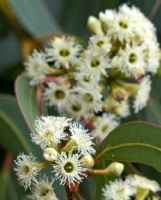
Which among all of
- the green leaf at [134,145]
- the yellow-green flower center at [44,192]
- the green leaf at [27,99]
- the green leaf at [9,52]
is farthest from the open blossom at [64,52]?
the green leaf at [9,52]

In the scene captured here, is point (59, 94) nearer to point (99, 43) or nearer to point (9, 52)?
point (99, 43)

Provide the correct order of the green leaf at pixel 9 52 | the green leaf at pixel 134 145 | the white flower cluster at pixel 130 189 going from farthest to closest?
1. the green leaf at pixel 9 52
2. the green leaf at pixel 134 145
3. the white flower cluster at pixel 130 189

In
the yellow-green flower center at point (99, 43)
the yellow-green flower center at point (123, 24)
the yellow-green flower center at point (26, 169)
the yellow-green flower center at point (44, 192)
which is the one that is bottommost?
the yellow-green flower center at point (44, 192)

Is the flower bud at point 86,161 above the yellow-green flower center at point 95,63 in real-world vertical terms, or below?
below

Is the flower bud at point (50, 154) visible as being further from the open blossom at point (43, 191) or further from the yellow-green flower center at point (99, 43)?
the yellow-green flower center at point (99, 43)

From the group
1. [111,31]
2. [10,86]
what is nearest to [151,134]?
[111,31]

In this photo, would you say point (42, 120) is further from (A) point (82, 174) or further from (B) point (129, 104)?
(B) point (129, 104)
